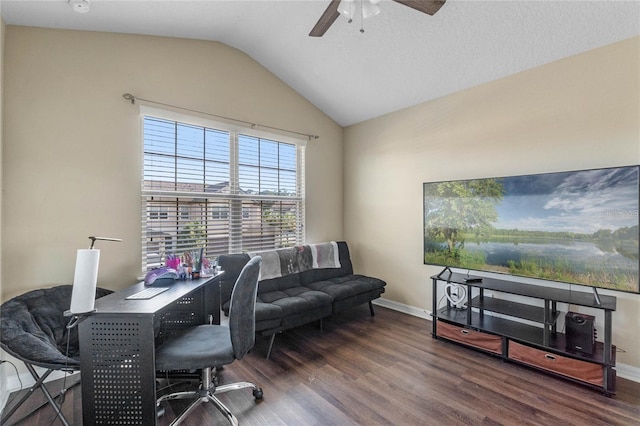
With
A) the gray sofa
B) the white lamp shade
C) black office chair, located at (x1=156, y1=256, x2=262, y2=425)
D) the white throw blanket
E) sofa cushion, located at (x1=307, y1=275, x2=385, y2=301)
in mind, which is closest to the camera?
the white lamp shade

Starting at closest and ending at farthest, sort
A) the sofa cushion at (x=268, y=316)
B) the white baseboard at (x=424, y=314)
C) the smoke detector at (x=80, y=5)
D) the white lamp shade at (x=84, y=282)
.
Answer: the white lamp shade at (x=84, y=282)
the smoke detector at (x=80, y=5)
the white baseboard at (x=424, y=314)
the sofa cushion at (x=268, y=316)

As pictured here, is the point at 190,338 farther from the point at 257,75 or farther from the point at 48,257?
the point at 257,75

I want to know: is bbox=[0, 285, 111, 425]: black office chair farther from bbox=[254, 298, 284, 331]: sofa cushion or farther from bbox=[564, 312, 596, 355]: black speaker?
bbox=[564, 312, 596, 355]: black speaker

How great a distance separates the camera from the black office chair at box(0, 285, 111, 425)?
5.05 feet

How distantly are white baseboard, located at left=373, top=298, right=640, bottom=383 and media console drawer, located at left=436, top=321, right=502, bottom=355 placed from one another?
0.49 m

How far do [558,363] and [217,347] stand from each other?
2639 mm

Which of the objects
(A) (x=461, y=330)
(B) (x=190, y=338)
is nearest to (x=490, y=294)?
(A) (x=461, y=330)

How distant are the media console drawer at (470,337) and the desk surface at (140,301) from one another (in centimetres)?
242

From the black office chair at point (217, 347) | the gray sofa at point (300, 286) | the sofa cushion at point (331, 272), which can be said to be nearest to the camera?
the black office chair at point (217, 347)

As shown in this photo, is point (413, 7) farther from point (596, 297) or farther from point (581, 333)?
point (581, 333)

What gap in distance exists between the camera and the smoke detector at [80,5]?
1.97 metres

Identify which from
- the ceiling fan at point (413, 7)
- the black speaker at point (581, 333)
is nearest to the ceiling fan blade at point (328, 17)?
the ceiling fan at point (413, 7)

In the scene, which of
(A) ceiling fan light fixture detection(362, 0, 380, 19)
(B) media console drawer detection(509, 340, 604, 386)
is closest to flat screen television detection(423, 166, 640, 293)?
(B) media console drawer detection(509, 340, 604, 386)

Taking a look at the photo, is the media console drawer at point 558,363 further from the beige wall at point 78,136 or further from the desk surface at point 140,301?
the beige wall at point 78,136
